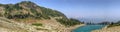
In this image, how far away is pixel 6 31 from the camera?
99.8 meters

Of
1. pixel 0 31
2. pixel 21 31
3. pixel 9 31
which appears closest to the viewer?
pixel 0 31

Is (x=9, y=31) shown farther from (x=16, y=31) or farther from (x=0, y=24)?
(x=0, y=24)

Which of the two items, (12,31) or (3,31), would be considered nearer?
(3,31)

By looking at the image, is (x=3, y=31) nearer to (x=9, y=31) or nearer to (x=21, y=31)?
(x=9, y=31)

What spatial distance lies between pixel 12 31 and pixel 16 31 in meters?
3.02

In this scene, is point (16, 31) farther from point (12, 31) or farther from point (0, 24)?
point (0, 24)

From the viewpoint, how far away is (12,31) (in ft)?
341

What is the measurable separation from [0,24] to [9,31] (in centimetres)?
1300

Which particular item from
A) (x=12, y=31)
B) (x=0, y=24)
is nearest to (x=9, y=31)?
(x=12, y=31)

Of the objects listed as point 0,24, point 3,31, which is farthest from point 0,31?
point 0,24

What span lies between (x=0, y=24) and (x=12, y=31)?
12001mm

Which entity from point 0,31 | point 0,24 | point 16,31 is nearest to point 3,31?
point 0,31

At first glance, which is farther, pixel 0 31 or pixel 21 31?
pixel 21 31

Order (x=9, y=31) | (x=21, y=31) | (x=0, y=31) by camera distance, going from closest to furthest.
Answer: (x=0, y=31)
(x=9, y=31)
(x=21, y=31)
